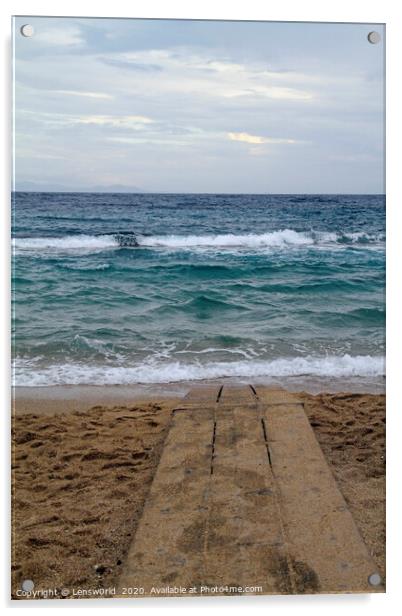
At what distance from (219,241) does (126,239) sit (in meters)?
0.55

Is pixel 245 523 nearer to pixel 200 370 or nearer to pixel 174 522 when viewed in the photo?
pixel 174 522

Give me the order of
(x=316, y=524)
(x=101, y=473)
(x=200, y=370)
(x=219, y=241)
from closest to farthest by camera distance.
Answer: (x=316, y=524), (x=101, y=473), (x=200, y=370), (x=219, y=241)

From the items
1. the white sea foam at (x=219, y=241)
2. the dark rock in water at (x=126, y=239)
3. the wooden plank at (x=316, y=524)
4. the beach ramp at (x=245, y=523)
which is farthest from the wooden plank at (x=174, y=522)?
the dark rock in water at (x=126, y=239)

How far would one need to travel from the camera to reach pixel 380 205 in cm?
261

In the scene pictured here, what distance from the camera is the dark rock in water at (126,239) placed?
10.7 feet

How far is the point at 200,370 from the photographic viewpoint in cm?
279

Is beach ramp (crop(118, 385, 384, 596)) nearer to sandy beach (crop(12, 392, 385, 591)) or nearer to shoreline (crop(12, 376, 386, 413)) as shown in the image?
sandy beach (crop(12, 392, 385, 591))

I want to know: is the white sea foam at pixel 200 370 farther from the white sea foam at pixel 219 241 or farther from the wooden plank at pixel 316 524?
the white sea foam at pixel 219 241

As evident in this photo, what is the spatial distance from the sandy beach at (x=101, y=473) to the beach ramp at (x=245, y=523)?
10 centimetres

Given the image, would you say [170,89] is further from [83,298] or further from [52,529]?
[52,529]

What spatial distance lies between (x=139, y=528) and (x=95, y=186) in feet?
5.10

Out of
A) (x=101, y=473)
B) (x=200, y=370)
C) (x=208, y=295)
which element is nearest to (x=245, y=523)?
(x=101, y=473)
